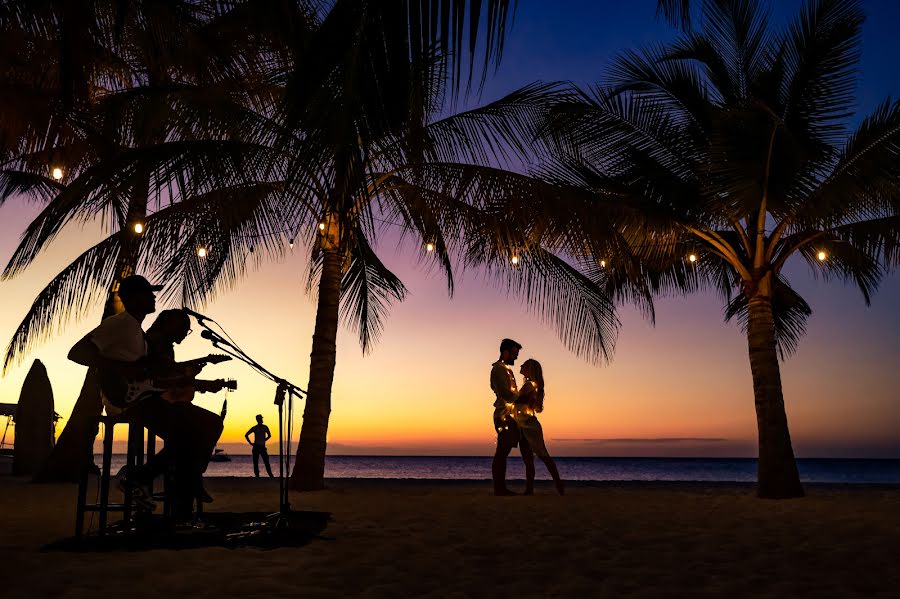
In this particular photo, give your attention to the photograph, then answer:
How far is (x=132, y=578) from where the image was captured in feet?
12.8

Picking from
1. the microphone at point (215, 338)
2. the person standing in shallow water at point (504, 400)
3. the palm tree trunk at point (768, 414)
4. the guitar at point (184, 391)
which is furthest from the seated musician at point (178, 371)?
the palm tree trunk at point (768, 414)

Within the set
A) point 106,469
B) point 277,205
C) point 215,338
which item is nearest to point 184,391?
point 215,338

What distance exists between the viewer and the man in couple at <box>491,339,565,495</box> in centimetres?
956

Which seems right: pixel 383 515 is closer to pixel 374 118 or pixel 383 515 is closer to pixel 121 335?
pixel 121 335

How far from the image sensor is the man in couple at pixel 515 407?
9.56 meters

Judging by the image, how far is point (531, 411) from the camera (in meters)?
9.66

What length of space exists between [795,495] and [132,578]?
8.83 meters

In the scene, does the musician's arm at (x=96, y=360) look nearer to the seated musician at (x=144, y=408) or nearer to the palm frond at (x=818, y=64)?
the seated musician at (x=144, y=408)

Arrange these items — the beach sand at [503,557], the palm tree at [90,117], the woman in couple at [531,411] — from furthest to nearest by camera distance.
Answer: the woman in couple at [531,411]
the palm tree at [90,117]
the beach sand at [503,557]

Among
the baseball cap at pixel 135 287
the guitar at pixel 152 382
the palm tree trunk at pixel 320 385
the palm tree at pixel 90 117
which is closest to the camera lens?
the guitar at pixel 152 382

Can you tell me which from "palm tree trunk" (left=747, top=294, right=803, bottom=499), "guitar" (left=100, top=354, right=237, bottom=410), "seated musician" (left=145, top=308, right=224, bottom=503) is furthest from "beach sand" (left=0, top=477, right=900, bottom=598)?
"palm tree trunk" (left=747, top=294, right=803, bottom=499)

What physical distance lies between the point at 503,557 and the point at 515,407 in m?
4.78

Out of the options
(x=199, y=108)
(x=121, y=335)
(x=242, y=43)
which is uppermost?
(x=242, y=43)

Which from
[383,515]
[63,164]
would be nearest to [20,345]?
[63,164]
